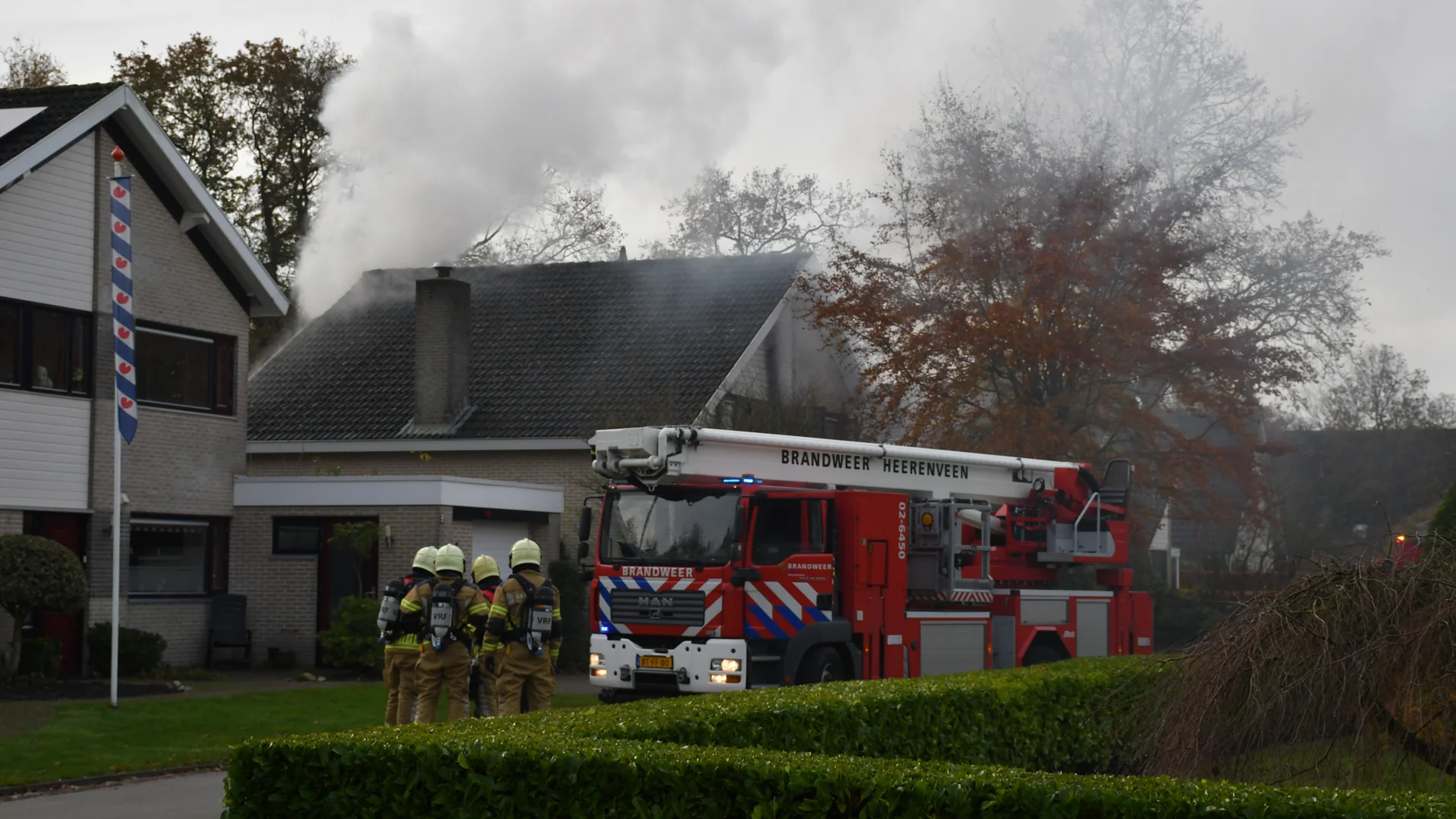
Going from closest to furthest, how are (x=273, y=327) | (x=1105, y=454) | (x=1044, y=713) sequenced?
(x=1044, y=713) < (x=1105, y=454) < (x=273, y=327)

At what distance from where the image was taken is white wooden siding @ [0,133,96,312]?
20812 millimetres

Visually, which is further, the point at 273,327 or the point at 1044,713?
the point at 273,327

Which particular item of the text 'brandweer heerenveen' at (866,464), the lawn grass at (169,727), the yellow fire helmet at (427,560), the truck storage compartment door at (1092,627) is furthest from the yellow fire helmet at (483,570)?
the truck storage compartment door at (1092,627)

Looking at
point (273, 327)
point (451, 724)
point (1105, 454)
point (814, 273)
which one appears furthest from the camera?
point (273, 327)

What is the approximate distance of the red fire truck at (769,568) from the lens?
1574 centimetres

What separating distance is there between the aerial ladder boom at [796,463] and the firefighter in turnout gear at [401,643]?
9.97 ft

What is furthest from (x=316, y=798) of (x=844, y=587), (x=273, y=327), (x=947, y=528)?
(x=273, y=327)

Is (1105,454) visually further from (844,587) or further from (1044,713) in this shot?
(1044,713)

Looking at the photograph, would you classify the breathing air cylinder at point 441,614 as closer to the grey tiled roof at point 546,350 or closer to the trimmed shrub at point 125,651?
the trimmed shrub at point 125,651

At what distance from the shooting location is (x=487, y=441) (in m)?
28.3

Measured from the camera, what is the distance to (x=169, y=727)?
1603 cm

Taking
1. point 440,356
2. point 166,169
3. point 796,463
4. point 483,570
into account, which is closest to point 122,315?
Result: point 166,169

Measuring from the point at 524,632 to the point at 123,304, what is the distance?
806 centimetres

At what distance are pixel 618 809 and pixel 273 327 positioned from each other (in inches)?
1467
